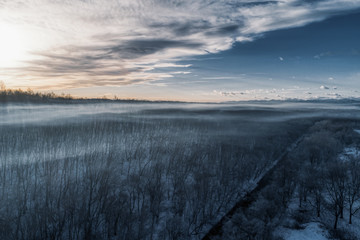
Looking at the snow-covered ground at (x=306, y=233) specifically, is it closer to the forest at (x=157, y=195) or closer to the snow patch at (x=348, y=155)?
the forest at (x=157, y=195)

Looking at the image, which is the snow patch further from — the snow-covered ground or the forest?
the snow-covered ground

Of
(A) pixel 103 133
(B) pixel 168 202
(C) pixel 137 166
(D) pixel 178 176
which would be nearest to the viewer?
(B) pixel 168 202

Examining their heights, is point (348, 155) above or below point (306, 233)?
above

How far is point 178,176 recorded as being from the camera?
492 inches

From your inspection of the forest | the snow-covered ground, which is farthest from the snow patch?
the snow-covered ground

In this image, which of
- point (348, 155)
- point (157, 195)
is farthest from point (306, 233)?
point (348, 155)

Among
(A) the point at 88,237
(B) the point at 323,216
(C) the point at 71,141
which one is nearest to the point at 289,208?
(B) the point at 323,216

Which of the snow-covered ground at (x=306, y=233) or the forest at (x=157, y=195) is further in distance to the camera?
the snow-covered ground at (x=306, y=233)

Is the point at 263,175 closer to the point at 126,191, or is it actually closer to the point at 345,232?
the point at 345,232

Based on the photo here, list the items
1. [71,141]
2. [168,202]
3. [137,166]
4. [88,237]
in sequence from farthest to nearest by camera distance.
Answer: [71,141] → [137,166] → [168,202] → [88,237]

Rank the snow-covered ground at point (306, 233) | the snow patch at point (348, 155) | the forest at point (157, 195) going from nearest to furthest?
the forest at point (157, 195), the snow-covered ground at point (306, 233), the snow patch at point (348, 155)

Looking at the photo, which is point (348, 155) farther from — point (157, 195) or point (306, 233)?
point (157, 195)

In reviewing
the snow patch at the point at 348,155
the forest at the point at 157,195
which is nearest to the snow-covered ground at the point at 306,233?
the forest at the point at 157,195

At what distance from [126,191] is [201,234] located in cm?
413
